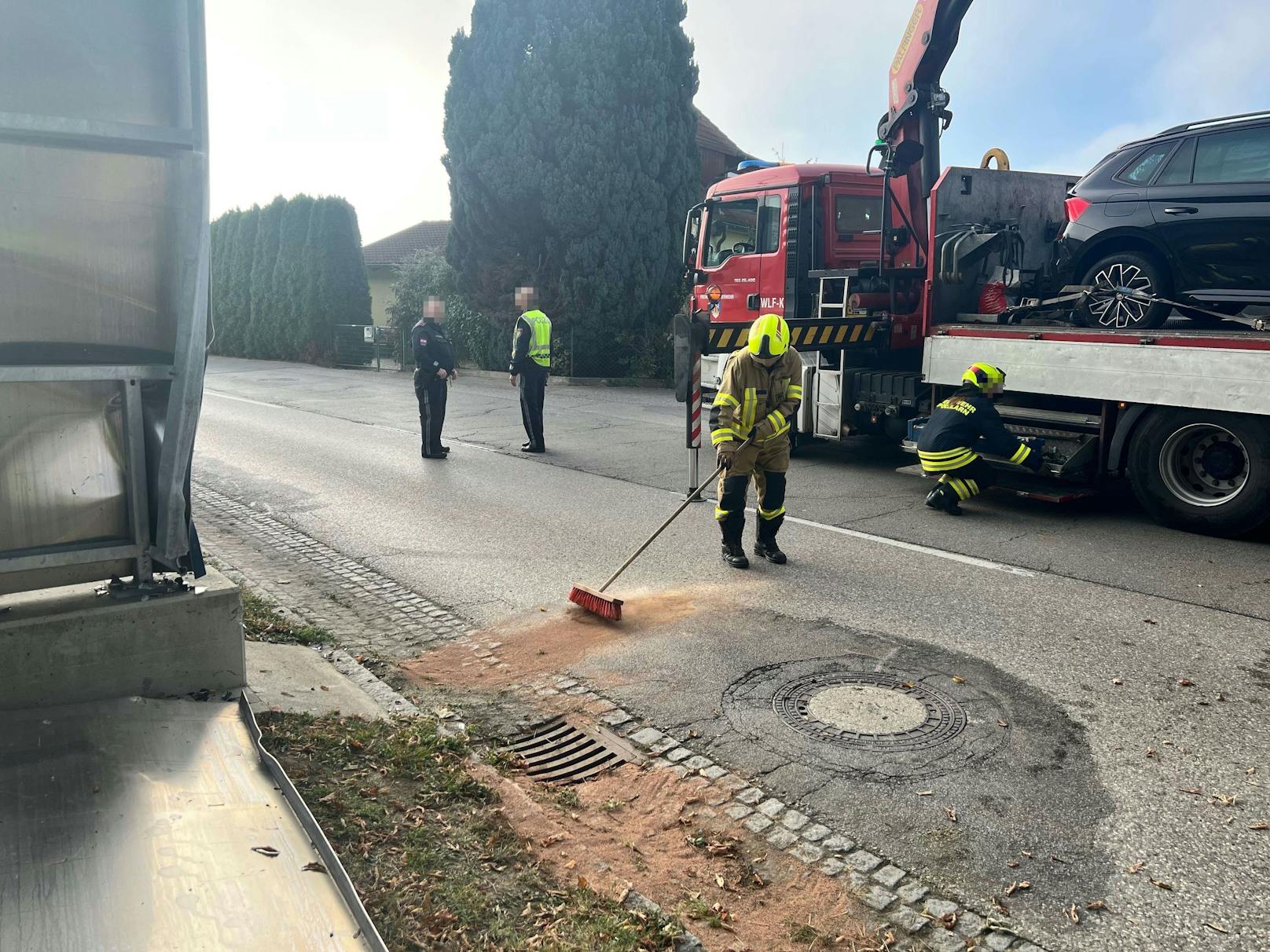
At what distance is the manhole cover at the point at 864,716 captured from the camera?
13.2ft

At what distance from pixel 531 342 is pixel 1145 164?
662 centimetres

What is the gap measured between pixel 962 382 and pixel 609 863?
6479 mm

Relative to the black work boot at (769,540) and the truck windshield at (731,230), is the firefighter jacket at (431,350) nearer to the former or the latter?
the truck windshield at (731,230)

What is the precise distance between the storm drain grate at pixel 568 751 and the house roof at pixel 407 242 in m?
43.9

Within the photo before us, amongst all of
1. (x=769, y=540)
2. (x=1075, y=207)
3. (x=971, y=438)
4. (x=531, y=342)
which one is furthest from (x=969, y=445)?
(x=531, y=342)

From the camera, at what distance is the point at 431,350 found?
11.6 m

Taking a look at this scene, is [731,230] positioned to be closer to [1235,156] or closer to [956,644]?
[1235,156]

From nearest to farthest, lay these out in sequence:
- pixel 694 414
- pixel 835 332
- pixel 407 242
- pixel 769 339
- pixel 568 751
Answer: pixel 568 751
pixel 769 339
pixel 694 414
pixel 835 332
pixel 407 242

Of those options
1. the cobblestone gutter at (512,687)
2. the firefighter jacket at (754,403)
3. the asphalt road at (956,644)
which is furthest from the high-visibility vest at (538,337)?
the firefighter jacket at (754,403)

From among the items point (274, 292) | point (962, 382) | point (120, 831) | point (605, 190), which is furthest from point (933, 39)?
point (274, 292)

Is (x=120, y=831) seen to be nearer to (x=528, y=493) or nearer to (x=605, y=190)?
(x=528, y=493)

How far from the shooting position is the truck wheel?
715 cm

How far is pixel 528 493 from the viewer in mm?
9602

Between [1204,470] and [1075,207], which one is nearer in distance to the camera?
[1204,470]
